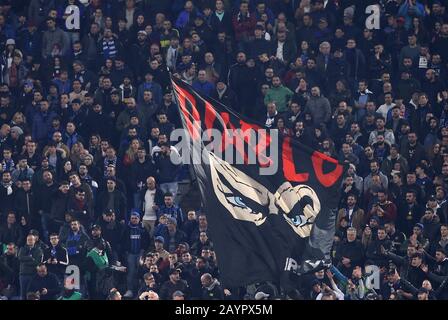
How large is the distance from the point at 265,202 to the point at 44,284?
4514mm

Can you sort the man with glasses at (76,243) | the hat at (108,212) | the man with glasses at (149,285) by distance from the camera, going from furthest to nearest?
the hat at (108,212) → the man with glasses at (76,243) → the man with glasses at (149,285)

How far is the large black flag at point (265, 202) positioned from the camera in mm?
18625

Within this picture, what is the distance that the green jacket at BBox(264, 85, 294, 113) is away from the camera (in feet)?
83.5

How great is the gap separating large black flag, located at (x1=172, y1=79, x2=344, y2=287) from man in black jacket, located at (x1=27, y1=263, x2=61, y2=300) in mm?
4038

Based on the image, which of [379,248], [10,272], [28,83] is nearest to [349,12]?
[28,83]

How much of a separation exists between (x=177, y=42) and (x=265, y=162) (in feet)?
25.6

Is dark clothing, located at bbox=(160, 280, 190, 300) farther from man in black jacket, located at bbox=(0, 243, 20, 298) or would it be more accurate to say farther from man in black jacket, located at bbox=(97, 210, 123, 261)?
man in black jacket, located at bbox=(0, 243, 20, 298)

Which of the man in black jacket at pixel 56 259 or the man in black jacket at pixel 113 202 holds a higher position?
the man in black jacket at pixel 113 202

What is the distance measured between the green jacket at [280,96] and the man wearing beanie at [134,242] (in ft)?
11.0

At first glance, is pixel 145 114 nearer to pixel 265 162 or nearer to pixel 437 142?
pixel 437 142

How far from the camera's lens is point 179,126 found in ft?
82.0

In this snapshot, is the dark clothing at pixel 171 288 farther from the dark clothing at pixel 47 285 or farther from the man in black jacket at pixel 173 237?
the dark clothing at pixel 47 285

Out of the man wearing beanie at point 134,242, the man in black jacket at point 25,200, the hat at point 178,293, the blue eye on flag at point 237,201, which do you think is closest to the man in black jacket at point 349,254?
the hat at point 178,293

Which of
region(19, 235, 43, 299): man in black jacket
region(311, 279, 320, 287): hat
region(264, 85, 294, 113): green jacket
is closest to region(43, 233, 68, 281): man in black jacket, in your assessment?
region(19, 235, 43, 299): man in black jacket
